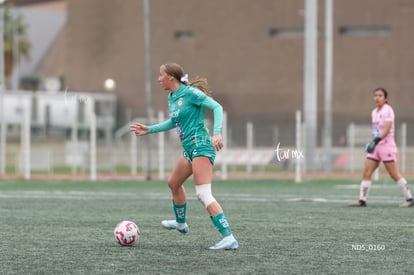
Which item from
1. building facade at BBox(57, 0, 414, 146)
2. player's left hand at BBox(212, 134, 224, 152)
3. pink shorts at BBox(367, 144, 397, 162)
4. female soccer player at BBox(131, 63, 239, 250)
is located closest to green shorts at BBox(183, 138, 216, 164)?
female soccer player at BBox(131, 63, 239, 250)

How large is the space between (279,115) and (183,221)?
176ft

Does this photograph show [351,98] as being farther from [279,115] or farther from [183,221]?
[183,221]

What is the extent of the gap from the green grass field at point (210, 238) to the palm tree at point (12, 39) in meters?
72.6

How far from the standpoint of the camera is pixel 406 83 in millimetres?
63000

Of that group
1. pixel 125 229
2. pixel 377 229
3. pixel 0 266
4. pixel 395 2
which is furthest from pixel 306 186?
pixel 395 2

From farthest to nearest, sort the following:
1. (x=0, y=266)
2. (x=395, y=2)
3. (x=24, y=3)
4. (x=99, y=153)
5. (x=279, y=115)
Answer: (x=24, y=3) → (x=279, y=115) → (x=395, y=2) → (x=99, y=153) → (x=0, y=266)

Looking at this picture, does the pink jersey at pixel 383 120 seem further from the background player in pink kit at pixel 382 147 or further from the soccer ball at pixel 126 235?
the soccer ball at pixel 126 235

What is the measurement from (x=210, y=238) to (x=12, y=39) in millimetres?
84500

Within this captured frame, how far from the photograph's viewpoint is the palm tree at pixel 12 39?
93.1 m

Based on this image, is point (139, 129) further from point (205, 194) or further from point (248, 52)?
point (248, 52)

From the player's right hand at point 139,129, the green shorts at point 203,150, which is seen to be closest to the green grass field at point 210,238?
the green shorts at point 203,150

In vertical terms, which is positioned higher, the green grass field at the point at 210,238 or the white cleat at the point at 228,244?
the white cleat at the point at 228,244

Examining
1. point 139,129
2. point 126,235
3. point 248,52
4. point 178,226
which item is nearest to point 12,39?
point 248,52

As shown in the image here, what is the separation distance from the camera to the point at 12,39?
95312mm
